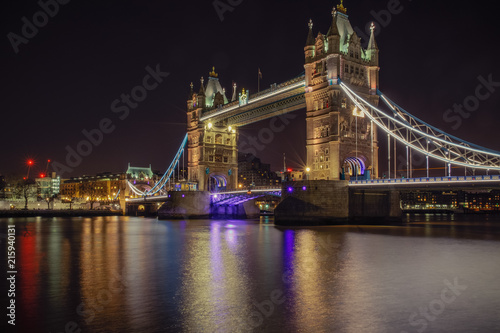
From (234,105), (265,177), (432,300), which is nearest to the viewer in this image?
(432,300)

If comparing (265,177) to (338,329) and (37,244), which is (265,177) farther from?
(338,329)

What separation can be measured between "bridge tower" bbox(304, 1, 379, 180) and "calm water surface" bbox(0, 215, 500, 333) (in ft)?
60.2

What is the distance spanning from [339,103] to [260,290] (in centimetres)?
2956

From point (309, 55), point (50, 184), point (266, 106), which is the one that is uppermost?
point (309, 55)

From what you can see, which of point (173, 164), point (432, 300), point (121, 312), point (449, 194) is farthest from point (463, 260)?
point (449, 194)

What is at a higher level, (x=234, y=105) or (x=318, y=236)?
(x=234, y=105)

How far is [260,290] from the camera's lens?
41.3ft

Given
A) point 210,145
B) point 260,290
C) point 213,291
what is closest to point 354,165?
point 210,145

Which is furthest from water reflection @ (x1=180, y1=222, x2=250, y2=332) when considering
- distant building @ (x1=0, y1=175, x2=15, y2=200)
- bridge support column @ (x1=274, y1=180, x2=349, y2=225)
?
distant building @ (x1=0, y1=175, x2=15, y2=200)

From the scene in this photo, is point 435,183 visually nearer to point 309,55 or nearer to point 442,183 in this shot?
point 442,183

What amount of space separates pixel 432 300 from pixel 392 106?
103 ft

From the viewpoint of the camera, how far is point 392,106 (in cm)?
4031

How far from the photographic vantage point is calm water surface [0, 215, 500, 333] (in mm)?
9320

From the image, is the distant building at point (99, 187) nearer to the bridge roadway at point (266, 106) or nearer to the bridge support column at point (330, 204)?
the bridge roadway at point (266, 106)
